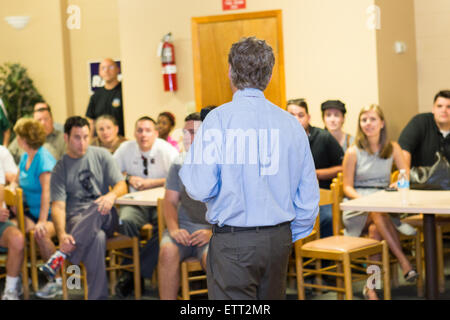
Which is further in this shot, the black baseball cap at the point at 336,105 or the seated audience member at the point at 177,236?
the black baseball cap at the point at 336,105

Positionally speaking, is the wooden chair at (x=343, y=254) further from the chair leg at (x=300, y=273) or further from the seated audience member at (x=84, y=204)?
the seated audience member at (x=84, y=204)

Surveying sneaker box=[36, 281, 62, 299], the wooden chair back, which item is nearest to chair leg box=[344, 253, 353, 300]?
the wooden chair back

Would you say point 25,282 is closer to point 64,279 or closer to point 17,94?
point 64,279

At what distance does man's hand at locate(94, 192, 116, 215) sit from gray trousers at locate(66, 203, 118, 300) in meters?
0.03

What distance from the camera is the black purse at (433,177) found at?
410 cm

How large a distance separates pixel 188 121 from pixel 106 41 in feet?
16.1

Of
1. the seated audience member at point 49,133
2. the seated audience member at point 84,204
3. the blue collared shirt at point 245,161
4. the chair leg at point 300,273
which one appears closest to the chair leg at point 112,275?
the seated audience member at point 84,204

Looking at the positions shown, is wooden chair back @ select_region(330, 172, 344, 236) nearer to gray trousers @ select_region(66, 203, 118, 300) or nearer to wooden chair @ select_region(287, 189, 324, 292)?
wooden chair @ select_region(287, 189, 324, 292)

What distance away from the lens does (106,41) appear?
820cm

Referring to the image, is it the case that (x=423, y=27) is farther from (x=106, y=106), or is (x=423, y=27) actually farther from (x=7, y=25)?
(x=7, y=25)

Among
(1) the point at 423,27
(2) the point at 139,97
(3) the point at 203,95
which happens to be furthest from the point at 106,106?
(1) the point at 423,27

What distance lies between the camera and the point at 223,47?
6293 mm

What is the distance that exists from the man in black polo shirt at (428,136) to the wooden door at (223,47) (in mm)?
1448

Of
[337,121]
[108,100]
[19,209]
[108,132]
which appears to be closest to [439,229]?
[337,121]
